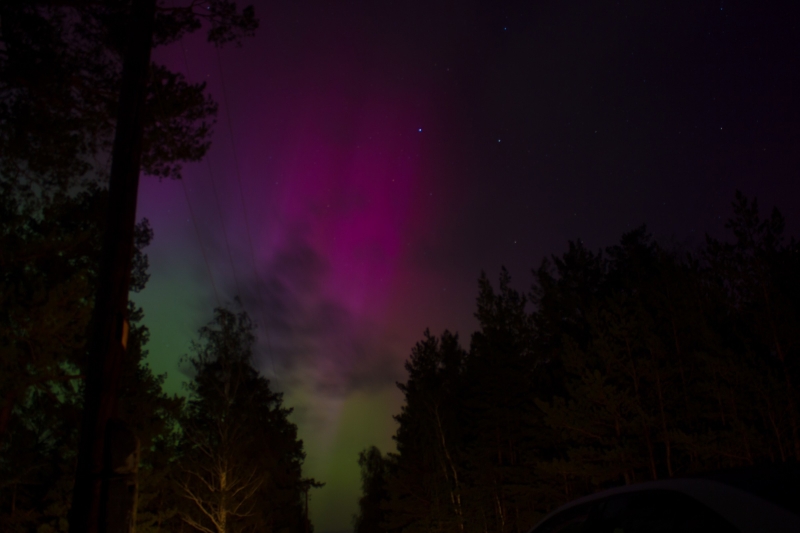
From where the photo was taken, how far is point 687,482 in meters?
2.64

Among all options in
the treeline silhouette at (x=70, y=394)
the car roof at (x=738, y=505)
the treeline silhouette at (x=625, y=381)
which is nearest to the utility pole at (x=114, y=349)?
the treeline silhouette at (x=70, y=394)

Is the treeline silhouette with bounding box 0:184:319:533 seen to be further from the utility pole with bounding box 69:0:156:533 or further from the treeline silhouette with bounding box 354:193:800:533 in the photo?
the treeline silhouette with bounding box 354:193:800:533

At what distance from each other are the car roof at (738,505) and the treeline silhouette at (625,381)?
8589 millimetres

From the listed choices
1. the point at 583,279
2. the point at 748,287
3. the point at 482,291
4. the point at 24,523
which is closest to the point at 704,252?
the point at 748,287

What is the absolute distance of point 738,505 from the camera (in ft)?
7.34

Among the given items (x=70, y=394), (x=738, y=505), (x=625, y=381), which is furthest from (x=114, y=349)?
(x=625, y=381)

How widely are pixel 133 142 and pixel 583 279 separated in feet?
106

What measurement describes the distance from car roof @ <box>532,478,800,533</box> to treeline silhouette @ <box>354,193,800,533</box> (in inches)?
338

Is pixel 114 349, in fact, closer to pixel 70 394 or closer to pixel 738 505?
pixel 738 505

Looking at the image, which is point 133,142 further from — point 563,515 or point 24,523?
point 24,523

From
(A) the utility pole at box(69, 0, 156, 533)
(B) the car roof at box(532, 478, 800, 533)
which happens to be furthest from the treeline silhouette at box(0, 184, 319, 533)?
(B) the car roof at box(532, 478, 800, 533)

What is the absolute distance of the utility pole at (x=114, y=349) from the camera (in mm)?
5754

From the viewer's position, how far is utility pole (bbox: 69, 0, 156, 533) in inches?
227

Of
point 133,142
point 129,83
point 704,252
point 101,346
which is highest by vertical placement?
point 704,252
